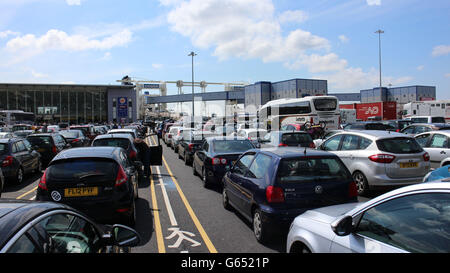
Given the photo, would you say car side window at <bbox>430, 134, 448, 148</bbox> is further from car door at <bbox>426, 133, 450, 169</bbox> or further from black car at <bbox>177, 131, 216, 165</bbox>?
black car at <bbox>177, 131, 216, 165</bbox>

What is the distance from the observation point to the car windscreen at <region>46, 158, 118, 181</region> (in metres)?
5.71

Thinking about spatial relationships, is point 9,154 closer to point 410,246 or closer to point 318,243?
point 318,243

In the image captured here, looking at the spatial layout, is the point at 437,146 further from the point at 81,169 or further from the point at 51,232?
the point at 51,232

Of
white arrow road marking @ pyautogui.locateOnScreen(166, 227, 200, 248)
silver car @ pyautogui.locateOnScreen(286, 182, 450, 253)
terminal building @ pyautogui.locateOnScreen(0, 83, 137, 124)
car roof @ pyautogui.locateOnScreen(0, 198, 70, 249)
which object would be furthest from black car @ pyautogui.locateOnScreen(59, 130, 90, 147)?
terminal building @ pyautogui.locateOnScreen(0, 83, 137, 124)

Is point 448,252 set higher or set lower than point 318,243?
higher

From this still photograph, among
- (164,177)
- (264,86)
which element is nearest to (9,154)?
(164,177)

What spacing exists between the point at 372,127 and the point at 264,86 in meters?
42.8

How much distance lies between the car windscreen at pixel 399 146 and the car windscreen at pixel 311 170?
11.2ft

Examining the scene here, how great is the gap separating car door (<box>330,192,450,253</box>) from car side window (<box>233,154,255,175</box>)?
11.5 ft

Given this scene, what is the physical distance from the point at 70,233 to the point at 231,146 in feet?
A: 24.9

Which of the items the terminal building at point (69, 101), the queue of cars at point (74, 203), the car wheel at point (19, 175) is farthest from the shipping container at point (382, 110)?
the terminal building at point (69, 101)

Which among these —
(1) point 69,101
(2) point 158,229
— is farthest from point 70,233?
(1) point 69,101

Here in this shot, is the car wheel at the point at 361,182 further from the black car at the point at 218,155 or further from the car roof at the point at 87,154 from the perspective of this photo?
the car roof at the point at 87,154

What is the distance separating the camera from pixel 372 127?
18859mm
